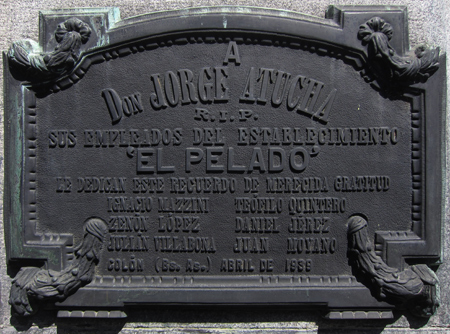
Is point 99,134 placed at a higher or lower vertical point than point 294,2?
lower

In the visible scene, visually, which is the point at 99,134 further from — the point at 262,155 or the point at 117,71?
the point at 262,155

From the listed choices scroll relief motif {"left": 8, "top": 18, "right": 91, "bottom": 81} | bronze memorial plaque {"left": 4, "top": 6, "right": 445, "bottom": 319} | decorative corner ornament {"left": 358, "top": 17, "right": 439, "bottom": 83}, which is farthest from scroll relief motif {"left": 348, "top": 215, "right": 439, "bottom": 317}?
scroll relief motif {"left": 8, "top": 18, "right": 91, "bottom": 81}

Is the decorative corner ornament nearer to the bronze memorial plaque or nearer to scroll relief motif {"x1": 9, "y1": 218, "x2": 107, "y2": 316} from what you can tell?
the bronze memorial plaque

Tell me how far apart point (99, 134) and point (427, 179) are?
2.00m

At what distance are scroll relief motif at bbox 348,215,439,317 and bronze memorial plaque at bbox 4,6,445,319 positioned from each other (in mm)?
13

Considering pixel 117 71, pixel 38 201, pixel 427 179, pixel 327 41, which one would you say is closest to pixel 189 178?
pixel 117 71

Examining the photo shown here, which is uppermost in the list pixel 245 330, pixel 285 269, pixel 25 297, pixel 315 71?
pixel 315 71

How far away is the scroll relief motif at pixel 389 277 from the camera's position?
2.28 meters

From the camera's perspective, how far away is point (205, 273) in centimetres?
240

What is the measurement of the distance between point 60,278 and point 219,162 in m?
1.17

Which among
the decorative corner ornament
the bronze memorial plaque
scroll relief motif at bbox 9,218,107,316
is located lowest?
scroll relief motif at bbox 9,218,107,316

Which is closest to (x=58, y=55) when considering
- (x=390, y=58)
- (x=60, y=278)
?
(x=60, y=278)

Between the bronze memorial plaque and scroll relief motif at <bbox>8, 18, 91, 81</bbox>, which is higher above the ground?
scroll relief motif at <bbox>8, 18, 91, 81</bbox>

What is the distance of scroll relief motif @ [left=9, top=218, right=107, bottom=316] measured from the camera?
2.32 m
